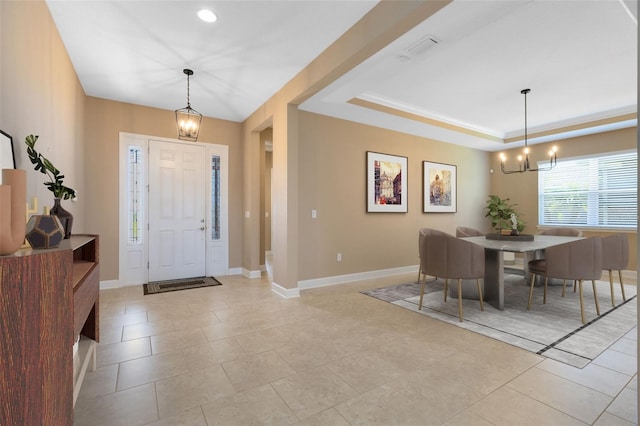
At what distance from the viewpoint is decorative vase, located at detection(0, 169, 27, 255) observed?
3.17 feet

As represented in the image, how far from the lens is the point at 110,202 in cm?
434

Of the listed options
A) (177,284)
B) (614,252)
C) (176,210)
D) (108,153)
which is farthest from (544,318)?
(108,153)

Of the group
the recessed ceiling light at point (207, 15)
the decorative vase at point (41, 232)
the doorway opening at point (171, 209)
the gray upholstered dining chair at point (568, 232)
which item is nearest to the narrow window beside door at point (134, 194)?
the doorway opening at point (171, 209)

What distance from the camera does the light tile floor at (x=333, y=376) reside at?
5.40 ft

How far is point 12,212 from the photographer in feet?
3.59

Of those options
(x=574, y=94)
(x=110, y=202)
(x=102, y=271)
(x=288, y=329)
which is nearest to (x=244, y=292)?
(x=288, y=329)

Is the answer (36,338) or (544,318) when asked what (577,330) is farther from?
(36,338)

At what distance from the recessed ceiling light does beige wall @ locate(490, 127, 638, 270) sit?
6.53 m

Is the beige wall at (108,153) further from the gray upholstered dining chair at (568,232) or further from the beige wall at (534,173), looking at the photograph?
the beige wall at (534,173)

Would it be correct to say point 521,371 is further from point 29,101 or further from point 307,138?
point 29,101

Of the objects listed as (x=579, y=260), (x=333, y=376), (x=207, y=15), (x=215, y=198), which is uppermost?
(x=207, y=15)

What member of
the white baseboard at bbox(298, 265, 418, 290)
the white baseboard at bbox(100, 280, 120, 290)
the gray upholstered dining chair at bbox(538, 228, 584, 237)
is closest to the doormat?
the white baseboard at bbox(100, 280, 120, 290)

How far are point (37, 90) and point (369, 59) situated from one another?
2.77 meters

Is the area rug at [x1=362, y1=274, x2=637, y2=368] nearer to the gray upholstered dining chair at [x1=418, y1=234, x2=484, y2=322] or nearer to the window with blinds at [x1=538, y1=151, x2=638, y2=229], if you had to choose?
the gray upholstered dining chair at [x1=418, y1=234, x2=484, y2=322]
